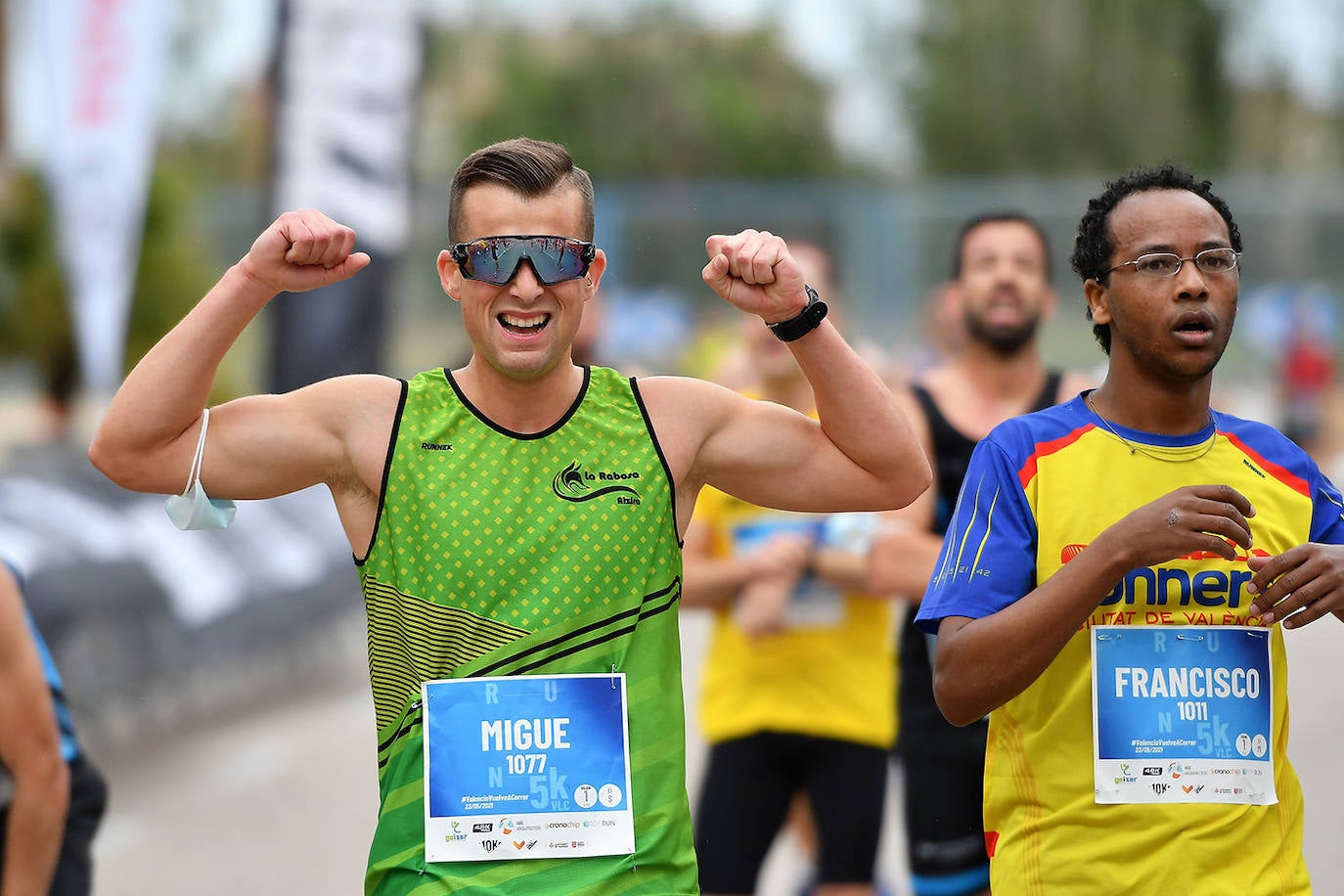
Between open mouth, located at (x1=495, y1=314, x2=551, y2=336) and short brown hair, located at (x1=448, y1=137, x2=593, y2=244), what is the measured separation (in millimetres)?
175

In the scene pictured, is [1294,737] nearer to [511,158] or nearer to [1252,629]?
[1252,629]

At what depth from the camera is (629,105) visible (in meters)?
44.2

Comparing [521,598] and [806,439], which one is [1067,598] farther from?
[521,598]

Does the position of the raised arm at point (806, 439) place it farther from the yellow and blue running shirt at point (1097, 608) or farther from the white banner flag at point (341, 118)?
the white banner flag at point (341, 118)

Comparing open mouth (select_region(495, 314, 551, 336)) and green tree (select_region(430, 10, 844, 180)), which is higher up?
green tree (select_region(430, 10, 844, 180))

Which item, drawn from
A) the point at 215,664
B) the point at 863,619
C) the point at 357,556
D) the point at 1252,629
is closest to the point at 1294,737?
the point at 863,619

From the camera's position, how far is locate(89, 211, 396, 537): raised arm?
298cm

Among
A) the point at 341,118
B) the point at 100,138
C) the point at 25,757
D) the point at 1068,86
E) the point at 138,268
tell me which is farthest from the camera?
the point at 1068,86

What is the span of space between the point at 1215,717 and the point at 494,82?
43.7 m

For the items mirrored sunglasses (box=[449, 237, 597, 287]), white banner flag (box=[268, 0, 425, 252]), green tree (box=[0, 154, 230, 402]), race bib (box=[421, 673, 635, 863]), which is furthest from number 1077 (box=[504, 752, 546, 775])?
green tree (box=[0, 154, 230, 402])

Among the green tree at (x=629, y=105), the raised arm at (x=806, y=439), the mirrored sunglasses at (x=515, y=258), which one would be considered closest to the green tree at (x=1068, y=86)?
the green tree at (x=629, y=105)

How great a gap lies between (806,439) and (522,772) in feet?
2.61

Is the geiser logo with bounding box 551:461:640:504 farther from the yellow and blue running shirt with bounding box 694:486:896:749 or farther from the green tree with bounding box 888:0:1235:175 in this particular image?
the green tree with bounding box 888:0:1235:175

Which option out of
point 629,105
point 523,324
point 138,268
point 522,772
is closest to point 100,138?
point 523,324
